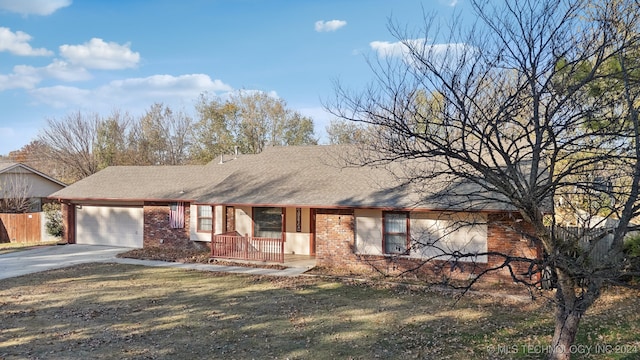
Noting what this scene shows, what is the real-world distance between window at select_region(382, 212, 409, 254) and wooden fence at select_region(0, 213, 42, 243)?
1844 centimetres

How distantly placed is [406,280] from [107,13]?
15420 millimetres

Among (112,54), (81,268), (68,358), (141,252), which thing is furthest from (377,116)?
(112,54)

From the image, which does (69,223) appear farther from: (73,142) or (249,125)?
(249,125)

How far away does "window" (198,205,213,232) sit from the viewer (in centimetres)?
1709

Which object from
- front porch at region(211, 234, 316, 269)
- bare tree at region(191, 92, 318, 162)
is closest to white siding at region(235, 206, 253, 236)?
front porch at region(211, 234, 316, 269)

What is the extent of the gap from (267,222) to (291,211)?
42.3 inches

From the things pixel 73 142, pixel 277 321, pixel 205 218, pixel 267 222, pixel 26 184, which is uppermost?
pixel 73 142

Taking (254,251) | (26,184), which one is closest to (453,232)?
(254,251)

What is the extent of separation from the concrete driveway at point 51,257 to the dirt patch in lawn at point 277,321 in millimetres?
2315

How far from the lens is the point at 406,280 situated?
12.0 meters

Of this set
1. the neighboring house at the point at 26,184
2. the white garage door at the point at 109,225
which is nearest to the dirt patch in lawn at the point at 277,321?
the white garage door at the point at 109,225

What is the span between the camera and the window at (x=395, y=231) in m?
12.7

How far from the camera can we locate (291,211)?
15750mm

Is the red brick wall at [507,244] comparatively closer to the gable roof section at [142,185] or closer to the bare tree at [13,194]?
the gable roof section at [142,185]
